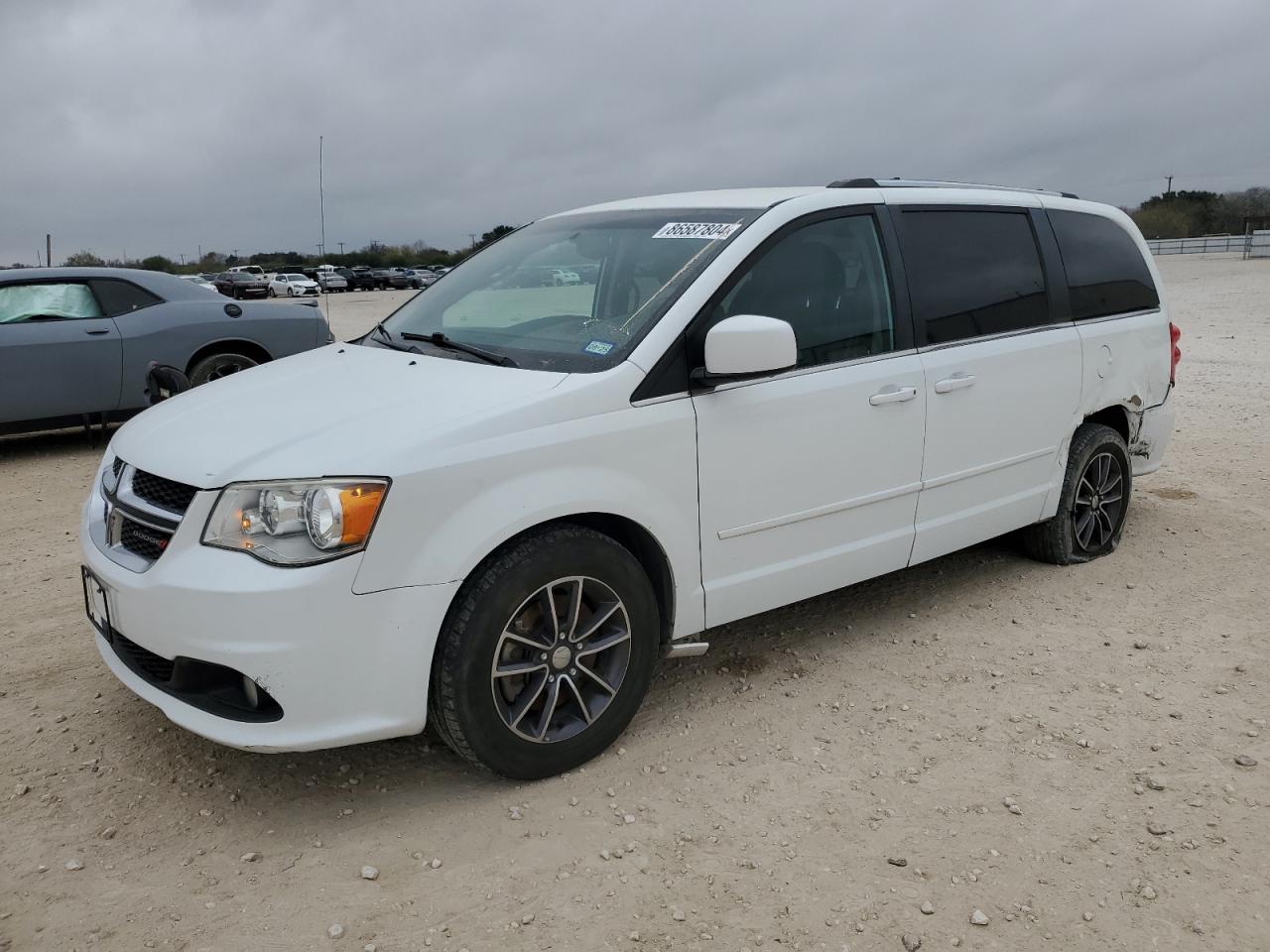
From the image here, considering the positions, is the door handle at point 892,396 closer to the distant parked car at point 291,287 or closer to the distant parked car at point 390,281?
the distant parked car at point 291,287

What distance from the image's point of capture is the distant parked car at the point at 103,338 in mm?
7828

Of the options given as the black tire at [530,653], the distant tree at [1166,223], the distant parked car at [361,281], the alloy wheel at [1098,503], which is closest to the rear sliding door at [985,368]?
the alloy wheel at [1098,503]

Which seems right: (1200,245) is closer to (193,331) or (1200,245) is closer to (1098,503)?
(1098,503)

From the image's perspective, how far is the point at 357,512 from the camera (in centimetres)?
272

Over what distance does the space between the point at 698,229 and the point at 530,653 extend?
163 cm

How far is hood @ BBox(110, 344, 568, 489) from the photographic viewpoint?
281 cm

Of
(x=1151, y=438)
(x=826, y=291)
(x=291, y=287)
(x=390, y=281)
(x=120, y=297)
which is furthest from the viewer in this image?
(x=390, y=281)

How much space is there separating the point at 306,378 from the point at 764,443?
1.60 metres

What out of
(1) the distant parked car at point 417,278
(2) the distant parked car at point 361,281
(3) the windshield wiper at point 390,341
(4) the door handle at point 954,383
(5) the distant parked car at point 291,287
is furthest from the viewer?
(2) the distant parked car at point 361,281

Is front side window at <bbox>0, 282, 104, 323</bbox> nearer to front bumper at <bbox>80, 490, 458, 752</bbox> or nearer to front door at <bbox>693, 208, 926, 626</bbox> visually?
front bumper at <bbox>80, 490, 458, 752</bbox>

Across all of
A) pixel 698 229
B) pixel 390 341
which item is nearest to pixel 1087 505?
pixel 698 229

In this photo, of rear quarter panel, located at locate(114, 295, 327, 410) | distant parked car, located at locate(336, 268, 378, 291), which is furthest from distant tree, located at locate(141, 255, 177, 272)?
rear quarter panel, located at locate(114, 295, 327, 410)

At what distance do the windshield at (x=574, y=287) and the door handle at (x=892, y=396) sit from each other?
2.66ft

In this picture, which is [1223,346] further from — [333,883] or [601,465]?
[333,883]
